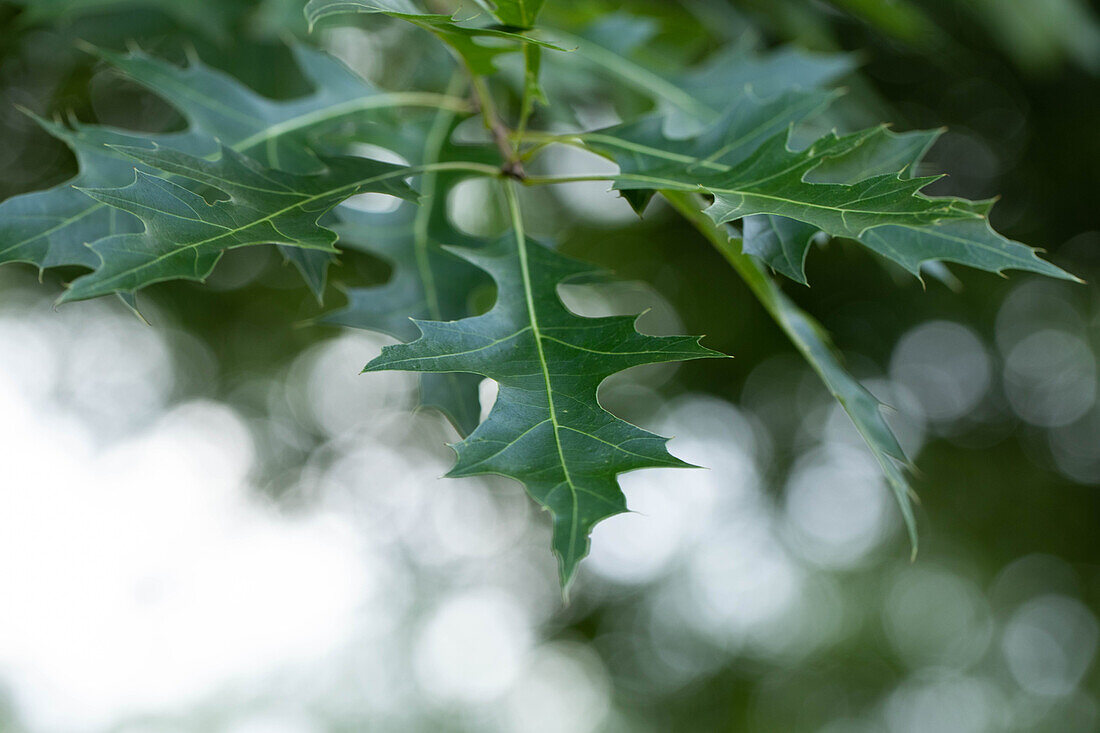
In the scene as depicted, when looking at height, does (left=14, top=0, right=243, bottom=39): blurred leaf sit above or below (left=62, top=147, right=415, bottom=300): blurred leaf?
below

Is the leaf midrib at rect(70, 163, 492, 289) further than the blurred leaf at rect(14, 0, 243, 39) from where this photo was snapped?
No

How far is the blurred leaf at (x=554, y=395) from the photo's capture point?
1.45 feet

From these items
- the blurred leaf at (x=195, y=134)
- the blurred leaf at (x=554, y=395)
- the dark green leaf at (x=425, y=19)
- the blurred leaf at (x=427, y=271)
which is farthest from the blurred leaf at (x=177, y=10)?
the blurred leaf at (x=554, y=395)

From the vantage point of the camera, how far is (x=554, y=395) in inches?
19.3

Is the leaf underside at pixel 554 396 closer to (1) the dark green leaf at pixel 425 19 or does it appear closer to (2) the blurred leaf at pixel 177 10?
(1) the dark green leaf at pixel 425 19

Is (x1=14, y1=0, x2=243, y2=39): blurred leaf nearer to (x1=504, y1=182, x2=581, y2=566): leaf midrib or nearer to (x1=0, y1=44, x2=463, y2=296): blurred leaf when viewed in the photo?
(x1=0, y1=44, x2=463, y2=296): blurred leaf

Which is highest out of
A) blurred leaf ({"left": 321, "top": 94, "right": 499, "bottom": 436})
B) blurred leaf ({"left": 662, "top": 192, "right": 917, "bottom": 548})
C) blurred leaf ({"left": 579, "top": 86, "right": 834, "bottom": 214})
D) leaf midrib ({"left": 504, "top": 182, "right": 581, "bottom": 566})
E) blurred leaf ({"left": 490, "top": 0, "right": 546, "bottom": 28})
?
blurred leaf ({"left": 490, "top": 0, "right": 546, "bottom": 28})

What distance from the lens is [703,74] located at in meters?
1.00

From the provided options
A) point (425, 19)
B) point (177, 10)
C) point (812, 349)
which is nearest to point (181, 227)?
point (425, 19)

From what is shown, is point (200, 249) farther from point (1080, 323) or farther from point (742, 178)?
point (1080, 323)

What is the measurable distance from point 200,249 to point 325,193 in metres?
0.09

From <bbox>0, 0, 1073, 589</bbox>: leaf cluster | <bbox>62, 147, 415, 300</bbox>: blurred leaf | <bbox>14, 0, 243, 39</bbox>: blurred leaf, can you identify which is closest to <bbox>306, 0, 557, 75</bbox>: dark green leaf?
<bbox>0, 0, 1073, 589</bbox>: leaf cluster

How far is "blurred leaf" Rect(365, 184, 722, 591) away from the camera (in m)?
0.44

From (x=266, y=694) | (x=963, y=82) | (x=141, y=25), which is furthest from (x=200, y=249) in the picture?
(x=266, y=694)
